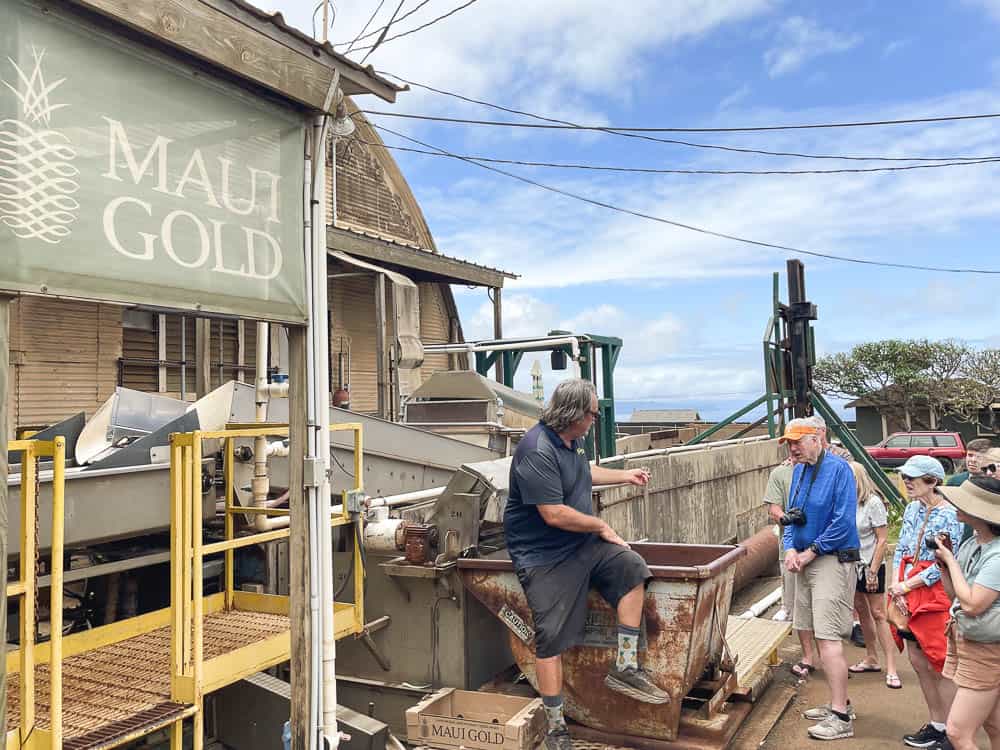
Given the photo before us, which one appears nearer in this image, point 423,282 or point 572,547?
point 572,547

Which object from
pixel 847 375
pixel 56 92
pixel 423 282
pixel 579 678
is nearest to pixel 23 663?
pixel 56 92

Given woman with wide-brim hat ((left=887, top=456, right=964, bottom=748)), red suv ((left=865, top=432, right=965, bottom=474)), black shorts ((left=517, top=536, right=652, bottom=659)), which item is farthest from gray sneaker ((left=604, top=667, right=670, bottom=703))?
red suv ((left=865, top=432, right=965, bottom=474))

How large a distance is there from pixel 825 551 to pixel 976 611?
155 centimetres

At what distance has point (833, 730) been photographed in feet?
16.2

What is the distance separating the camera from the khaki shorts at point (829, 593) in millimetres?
4957

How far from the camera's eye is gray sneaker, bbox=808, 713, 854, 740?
493 centimetres

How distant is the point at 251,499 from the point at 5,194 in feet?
10.5

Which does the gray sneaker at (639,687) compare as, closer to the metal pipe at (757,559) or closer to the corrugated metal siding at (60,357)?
the metal pipe at (757,559)

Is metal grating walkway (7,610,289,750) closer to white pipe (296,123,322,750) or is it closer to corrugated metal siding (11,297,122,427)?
white pipe (296,123,322,750)

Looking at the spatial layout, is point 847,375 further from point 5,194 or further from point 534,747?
→ point 5,194

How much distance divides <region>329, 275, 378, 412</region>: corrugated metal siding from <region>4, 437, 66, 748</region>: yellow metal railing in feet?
31.9

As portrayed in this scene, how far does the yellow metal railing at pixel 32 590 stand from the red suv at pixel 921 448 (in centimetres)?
2444

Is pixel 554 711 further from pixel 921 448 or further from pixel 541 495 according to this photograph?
pixel 921 448

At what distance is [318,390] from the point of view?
4008 mm
